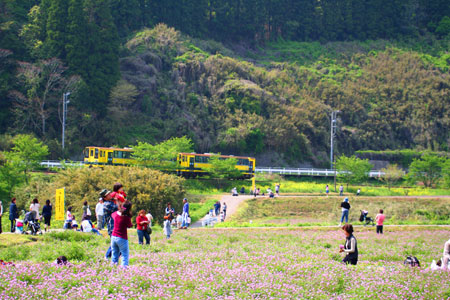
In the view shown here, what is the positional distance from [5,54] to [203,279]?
56.9 m

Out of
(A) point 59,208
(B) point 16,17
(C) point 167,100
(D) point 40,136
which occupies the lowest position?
(A) point 59,208

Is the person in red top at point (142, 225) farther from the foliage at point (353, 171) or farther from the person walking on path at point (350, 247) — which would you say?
the foliage at point (353, 171)

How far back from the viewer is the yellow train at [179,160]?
5047 cm

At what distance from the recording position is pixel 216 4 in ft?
342

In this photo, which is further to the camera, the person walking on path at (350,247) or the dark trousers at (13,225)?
the dark trousers at (13,225)

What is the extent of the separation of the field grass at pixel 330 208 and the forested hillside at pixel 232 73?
26792 millimetres

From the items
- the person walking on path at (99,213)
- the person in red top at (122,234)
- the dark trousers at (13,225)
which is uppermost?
the person in red top at (122,234)

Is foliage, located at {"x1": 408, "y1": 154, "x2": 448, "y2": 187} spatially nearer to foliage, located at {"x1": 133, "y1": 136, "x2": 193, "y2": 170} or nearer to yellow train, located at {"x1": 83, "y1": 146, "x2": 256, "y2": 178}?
yellow train, located at {"x1": 83, "y1": 146, "x2": 256, "y2": 178}

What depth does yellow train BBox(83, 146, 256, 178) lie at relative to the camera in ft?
166

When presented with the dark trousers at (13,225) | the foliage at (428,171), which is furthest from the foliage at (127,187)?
the foliage at (428,171)

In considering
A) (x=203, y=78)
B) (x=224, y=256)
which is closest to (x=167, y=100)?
(x=203, y=78)

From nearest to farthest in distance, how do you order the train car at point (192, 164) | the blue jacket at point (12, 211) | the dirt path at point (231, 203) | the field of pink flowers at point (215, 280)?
the field of pink flowers at point (215, 280) < the blue jacket at point (12, 211) < the dirt path at point (231, 203) < the train car at point (192, 164)

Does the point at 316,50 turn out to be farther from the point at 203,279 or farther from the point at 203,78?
the point at 203,279

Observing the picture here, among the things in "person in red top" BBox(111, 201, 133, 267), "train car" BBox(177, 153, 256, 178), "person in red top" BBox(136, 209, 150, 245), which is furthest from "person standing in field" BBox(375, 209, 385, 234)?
"train car" BBox(177, 153, 256, 178)
